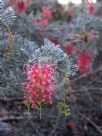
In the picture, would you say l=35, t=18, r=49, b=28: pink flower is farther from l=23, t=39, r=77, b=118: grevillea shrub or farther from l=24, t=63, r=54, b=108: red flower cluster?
l=24, t=63, r=54, b=108: red flower cluster

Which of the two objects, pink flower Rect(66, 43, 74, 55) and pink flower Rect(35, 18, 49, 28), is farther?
pink flower Rect(35, 18, 49, 28)

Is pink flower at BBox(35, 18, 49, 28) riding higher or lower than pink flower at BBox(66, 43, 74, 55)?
higher

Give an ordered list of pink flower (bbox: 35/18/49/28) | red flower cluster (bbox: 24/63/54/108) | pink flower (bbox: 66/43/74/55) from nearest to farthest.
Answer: red flower cluster (bbox: 24/63/54/108) < pink flower (bbox: 66/43/74/55) < pink flower (bbox: 35/18/49/28)

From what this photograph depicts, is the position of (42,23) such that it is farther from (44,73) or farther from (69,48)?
(44,73)

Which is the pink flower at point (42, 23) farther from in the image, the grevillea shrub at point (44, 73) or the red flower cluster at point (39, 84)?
the red flower cluster at point (39, 84)

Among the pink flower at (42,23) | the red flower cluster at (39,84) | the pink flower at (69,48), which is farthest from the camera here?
the pink flower at (42,23)

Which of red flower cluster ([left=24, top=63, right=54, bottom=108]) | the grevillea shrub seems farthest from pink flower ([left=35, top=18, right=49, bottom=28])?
red flower cluster ([left=24, top=63, right=54, bottom=108])

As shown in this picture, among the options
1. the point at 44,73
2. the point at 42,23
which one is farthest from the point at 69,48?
the point at 44,73

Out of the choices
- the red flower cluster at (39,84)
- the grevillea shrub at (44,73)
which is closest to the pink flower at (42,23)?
the grevillea shrub at (44,73)

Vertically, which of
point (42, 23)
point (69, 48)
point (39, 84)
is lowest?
point (39, 84)

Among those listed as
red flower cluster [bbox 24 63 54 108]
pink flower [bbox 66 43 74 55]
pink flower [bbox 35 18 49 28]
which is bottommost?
red flower cluster [bbox 24 63 54 108]
